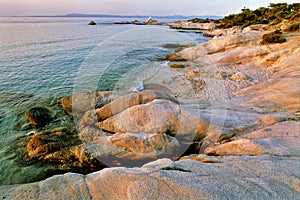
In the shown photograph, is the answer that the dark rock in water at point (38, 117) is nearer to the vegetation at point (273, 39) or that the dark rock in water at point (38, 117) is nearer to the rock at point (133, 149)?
the rock at point (133, 149)

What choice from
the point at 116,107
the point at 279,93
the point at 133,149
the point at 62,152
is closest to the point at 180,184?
the point at 133,149

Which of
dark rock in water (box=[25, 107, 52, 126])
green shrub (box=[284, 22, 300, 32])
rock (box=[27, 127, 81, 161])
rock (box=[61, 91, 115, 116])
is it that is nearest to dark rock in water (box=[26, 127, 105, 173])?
rock (box=[27, 127, 81, 161])

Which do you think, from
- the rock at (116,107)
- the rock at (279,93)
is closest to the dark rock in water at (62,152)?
the rock at (116,107)

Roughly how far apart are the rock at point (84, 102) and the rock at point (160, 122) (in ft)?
8.07

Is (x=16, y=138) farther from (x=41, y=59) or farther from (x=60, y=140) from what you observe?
(x=41, y=59)

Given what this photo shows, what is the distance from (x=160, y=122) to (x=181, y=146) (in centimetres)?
114

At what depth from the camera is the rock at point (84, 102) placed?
9.13 metres

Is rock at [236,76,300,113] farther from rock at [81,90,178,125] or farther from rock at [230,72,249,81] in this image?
rock at [81,90,178,125]

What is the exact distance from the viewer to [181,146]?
19.7ft

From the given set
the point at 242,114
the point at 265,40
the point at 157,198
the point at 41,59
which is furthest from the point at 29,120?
the point at 265,40

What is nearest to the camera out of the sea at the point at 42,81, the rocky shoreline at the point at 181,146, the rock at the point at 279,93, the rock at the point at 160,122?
the rocky shoreline at the point at 181,146

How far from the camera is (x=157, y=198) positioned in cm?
297

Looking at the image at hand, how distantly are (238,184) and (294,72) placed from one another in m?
11.3

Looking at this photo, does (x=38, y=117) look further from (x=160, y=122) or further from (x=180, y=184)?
(x=180, y=184)
